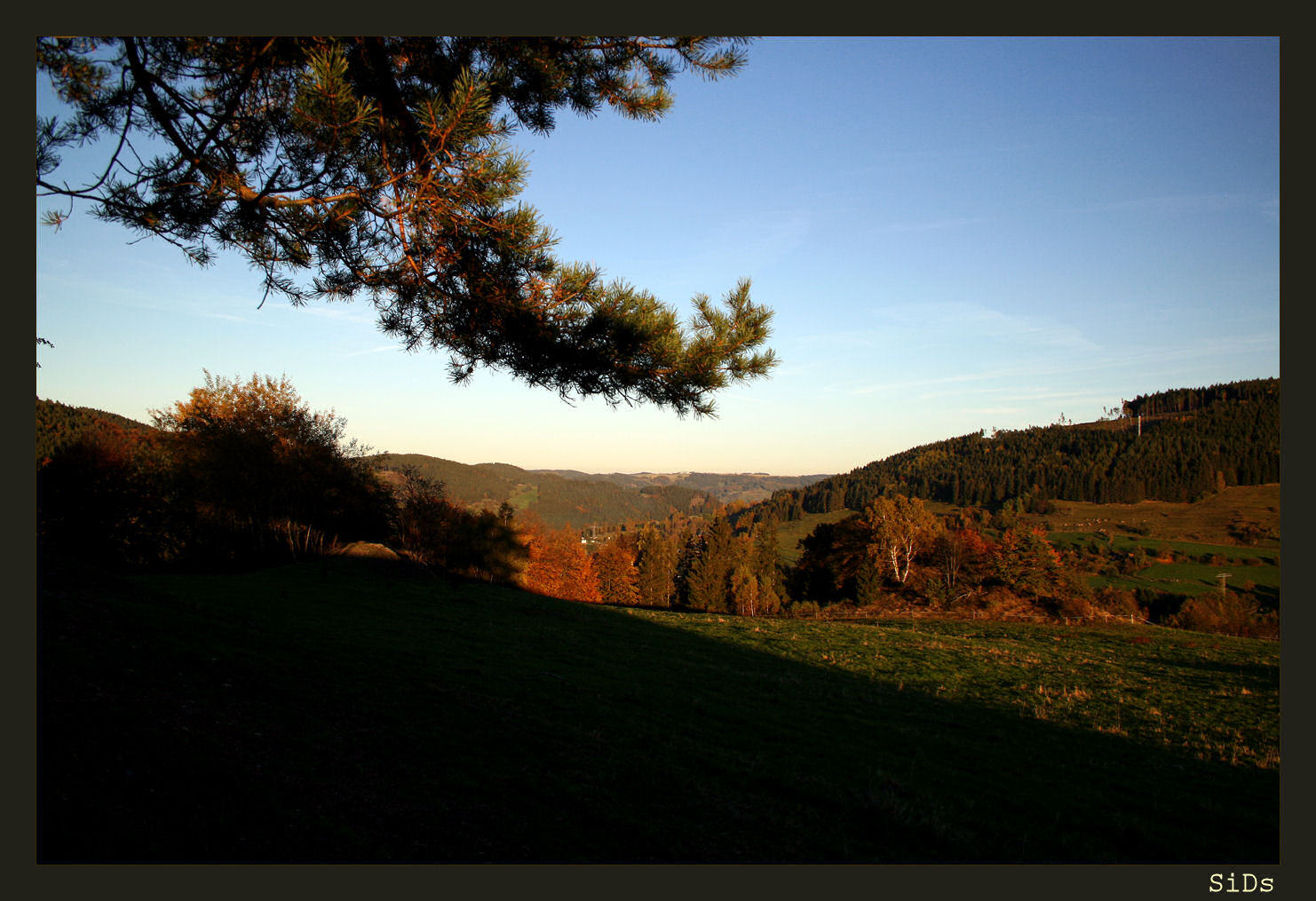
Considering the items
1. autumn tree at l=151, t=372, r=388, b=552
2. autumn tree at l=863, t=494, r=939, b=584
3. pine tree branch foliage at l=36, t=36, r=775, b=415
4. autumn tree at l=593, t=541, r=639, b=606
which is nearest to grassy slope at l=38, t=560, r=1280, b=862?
pine tree branch foliage at l=36, t=36, r=775, b=415

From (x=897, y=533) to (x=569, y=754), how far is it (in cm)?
4054

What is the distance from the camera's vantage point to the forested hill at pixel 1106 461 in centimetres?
10394

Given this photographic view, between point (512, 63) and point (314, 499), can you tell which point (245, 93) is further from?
point (314, 499)

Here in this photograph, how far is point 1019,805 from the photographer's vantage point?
6.59 metres

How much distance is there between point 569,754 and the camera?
21.5 ft

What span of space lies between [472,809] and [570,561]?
62.7m

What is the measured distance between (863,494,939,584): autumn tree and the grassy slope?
2874 centimetres

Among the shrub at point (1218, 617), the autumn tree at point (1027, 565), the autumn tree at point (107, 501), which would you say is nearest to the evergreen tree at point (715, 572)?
the autumn tree at point (1027, 565)

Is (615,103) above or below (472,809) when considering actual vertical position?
above

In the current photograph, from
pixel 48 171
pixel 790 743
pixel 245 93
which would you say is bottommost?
pixel 790 743

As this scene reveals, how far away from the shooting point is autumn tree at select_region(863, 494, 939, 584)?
42.9 m

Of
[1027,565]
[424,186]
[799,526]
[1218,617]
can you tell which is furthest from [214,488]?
[799,526]

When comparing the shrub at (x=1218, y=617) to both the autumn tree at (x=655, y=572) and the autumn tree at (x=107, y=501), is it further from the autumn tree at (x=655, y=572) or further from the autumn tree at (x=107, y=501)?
the autumn tree at (x=107, y=501)

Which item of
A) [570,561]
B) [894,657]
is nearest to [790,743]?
[894,657]
